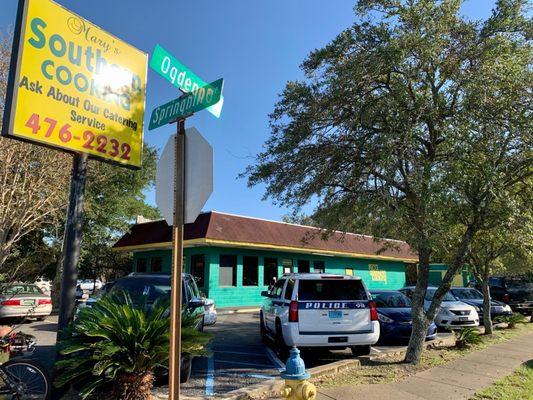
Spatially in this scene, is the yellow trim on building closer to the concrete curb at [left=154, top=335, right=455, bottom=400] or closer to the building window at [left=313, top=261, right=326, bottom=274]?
the building window at [left=313, top=261, right=326, bottom=274]

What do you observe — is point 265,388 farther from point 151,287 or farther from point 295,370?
point 151,287

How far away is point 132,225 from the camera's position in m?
28.1

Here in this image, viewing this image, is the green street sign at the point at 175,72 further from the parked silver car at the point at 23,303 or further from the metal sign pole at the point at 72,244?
the parked silver car at the point at 23,303

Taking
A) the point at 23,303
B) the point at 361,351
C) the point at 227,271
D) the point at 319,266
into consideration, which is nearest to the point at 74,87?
the point at 361,351

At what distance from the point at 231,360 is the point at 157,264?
18277 millimetres

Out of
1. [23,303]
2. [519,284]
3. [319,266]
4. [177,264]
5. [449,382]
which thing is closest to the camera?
[177,264]

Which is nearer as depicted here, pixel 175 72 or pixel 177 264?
pixel 177 264

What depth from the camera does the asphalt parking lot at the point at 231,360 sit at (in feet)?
24.5

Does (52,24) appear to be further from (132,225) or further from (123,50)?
(132,225)

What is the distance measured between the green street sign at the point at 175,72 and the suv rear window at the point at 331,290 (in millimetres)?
5878

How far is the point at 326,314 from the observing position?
30.2 ft

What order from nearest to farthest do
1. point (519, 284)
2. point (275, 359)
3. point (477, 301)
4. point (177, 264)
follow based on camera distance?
1. point (177, 264)
2. point (275, 359)
3. point (477, 301)
4. point (519, 284)

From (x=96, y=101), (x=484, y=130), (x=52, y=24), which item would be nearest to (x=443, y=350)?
(x=484, y=130)

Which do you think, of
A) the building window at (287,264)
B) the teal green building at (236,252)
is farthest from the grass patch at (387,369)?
the building window at (287,264)
